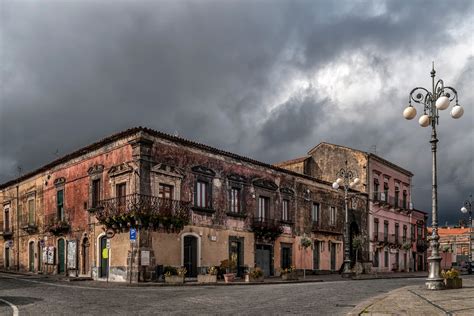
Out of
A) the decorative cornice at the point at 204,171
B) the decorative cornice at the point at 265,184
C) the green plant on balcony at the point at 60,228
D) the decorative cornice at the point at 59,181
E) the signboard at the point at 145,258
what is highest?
the decorative cornice at the point at 204,171

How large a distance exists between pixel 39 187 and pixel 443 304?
1127 inches

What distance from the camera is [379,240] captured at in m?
44.2

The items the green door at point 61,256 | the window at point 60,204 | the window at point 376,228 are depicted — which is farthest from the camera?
the window at point 376,228

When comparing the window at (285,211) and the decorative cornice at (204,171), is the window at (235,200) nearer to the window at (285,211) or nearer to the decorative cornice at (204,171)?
the decorative cornice at (204,171)

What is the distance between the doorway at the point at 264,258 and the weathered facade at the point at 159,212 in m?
0.06

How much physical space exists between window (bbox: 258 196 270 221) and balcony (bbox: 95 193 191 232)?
268 inches

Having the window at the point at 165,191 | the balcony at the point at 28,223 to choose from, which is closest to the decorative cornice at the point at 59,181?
the balcony at the point at 28,223

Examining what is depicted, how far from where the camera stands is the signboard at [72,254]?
28203 millimetres

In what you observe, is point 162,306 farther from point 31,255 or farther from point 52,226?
point 31,255

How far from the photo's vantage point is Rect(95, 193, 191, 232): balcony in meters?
23.3

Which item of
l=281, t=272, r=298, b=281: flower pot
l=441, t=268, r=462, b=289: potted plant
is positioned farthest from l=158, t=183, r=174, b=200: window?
l=441, t=268, r=462, b=289: potted plant

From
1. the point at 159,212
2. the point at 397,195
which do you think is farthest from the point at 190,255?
the point at 397,195

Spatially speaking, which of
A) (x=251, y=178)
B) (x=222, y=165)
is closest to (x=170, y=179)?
(x=222, y=165)

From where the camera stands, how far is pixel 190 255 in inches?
1028
